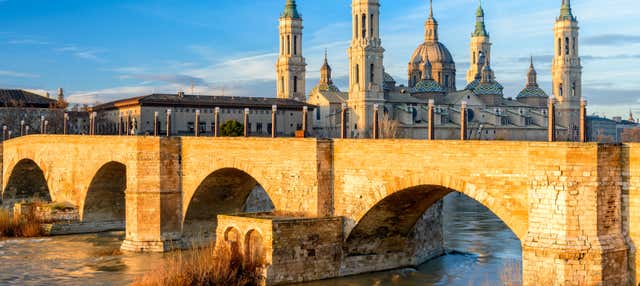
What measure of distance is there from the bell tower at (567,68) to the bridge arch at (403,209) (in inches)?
3745

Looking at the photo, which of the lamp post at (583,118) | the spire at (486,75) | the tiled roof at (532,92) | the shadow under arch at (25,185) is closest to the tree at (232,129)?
the shadow under arch at (25,185)

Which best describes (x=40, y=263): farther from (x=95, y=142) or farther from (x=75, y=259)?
(x=95, y=142)

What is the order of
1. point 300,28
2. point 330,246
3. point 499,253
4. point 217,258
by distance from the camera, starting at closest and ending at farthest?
point 217,258
point 330,246
point 499,253
point 300,28

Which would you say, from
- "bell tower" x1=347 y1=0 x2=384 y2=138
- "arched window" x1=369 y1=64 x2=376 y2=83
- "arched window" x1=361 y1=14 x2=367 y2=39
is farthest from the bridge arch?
"arched window" x1=369 y1=64 x2=376 y2=83

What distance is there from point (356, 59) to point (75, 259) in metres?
71.1

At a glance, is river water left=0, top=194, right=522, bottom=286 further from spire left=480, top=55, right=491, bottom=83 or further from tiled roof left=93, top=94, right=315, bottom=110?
spire left=480, top=55, right=491, bottom=83

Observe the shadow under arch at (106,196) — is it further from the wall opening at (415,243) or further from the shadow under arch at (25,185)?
the wall opening at (415,243)

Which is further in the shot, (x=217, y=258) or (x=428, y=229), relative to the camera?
(x=428, y=229)

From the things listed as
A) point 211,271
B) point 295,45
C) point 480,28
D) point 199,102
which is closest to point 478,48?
point 480,28

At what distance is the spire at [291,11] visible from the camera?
109938 millimetres

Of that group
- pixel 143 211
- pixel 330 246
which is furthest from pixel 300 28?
pixel 330 246

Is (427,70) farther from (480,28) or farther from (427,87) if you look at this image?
(480,28)

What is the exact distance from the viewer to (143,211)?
31609 millimetres

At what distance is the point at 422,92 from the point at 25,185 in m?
73.0
